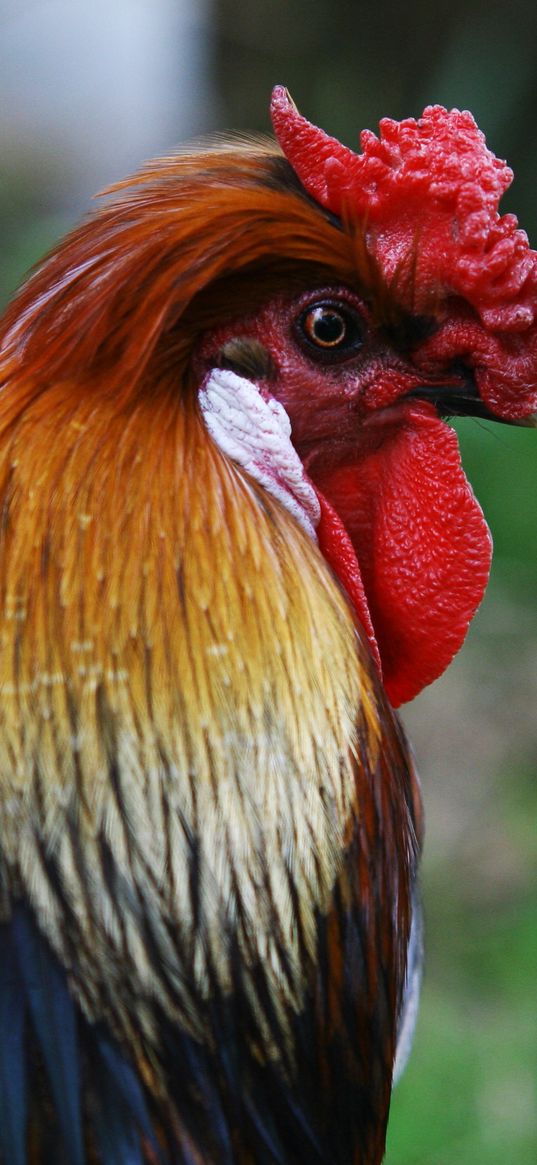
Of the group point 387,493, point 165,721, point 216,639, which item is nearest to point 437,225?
point 387,493

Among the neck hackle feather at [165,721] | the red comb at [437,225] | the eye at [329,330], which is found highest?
the red comb at [437,225]

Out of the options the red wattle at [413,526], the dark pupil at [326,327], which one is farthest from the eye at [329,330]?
the red wattle at [413,526]

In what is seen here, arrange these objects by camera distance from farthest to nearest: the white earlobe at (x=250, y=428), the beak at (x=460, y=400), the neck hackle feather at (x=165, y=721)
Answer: the beak at (x=460, y=400) < the white earlobe at (x=250, y=428) < the neck hackle feather at (x=165, y=721)

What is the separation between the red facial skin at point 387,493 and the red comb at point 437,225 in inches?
3.1

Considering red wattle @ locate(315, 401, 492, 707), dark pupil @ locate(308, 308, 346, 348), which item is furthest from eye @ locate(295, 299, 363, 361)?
red wattle @ locate(315, 401, 492, 707)

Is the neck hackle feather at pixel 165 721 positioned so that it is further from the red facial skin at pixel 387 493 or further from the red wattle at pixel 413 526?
the red wattle at pixel 413 526

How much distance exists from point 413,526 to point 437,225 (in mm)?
406

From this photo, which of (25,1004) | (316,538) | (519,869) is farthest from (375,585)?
(519,869)

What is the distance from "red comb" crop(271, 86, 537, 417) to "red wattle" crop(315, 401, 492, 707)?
0.15 meters

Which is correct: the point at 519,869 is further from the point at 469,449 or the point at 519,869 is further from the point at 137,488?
the point at 137,488

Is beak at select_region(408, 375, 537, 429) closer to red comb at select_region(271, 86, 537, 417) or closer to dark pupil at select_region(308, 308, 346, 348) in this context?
red comb at select_region(271, 86, 537, 417)

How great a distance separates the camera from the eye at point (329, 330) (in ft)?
5.02

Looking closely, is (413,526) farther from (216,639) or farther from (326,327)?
(216,639)

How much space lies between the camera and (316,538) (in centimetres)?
161
